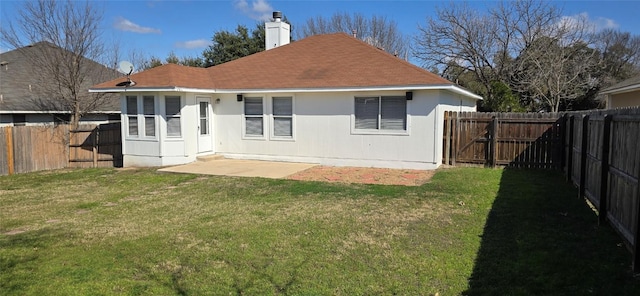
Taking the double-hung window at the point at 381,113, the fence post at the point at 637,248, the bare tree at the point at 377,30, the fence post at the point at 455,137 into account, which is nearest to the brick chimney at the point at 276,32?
the double-hung window at the point at 381,113

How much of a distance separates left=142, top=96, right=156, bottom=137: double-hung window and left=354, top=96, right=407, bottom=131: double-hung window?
663 centimetres

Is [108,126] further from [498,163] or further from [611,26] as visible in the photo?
[611,26]

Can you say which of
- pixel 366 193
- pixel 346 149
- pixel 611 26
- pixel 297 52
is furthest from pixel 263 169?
pixel 611 26

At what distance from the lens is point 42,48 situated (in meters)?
16.1

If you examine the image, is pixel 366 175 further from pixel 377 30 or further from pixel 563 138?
pixel 377 30

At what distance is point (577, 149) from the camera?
8875mm

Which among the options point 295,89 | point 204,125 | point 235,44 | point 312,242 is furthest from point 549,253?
point 235,44

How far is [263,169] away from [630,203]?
31.1ft

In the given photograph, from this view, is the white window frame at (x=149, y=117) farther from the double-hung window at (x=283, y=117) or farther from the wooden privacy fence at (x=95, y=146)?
the double-hung window at (x=283, y=117)

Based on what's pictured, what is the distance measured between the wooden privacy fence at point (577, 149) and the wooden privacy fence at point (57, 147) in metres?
11.7

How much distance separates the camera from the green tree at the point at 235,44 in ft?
105

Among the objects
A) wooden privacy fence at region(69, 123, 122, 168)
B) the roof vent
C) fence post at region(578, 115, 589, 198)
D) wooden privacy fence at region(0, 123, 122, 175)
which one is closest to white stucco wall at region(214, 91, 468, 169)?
wooden privacy fence at region(69, 123, 122, 168)

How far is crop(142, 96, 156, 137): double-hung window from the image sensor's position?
1362cm

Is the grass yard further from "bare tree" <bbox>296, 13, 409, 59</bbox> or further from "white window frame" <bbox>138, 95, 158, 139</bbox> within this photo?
"bare tree" <bbox>296, 13, 409, 59</bbox>
